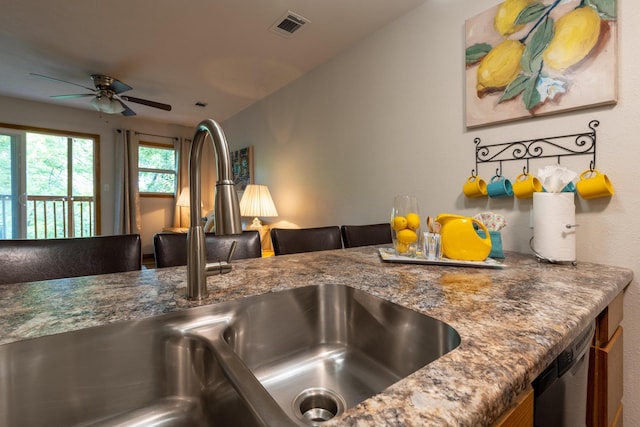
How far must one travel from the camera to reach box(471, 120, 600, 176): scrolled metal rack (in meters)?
1.14

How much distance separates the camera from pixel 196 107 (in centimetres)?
384

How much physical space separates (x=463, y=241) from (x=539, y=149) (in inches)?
26.8

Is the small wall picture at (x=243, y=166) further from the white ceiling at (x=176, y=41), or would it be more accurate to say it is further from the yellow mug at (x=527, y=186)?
the yellow mug at (x=527, y=186)

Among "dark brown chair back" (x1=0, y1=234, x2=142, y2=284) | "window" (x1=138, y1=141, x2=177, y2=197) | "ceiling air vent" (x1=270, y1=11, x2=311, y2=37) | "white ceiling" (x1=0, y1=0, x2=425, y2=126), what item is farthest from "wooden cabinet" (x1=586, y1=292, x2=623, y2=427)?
"window" (x1=138, y1=141, x2=177, y2=197)

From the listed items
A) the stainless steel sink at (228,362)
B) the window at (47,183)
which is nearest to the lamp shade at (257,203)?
the stainless steel sink at (228,362)

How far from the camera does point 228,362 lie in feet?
1.49

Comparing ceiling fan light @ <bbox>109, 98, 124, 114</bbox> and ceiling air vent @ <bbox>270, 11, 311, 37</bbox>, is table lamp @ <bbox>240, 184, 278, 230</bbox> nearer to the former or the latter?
ceiling air vent @ <bbox>270, 11, 311, 37</bbox>

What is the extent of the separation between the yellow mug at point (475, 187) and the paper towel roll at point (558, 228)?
0.42 m

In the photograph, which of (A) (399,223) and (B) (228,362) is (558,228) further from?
(B) (228,362)

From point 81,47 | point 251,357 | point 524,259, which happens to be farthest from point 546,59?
point 81,47

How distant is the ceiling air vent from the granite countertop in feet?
5.88

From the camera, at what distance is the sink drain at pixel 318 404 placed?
571 millimetres

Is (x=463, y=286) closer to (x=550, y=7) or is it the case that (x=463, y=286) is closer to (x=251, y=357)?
(x=251, y=357)

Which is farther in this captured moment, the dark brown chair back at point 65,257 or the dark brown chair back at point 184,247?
the dark brown chair back at point 184,247
